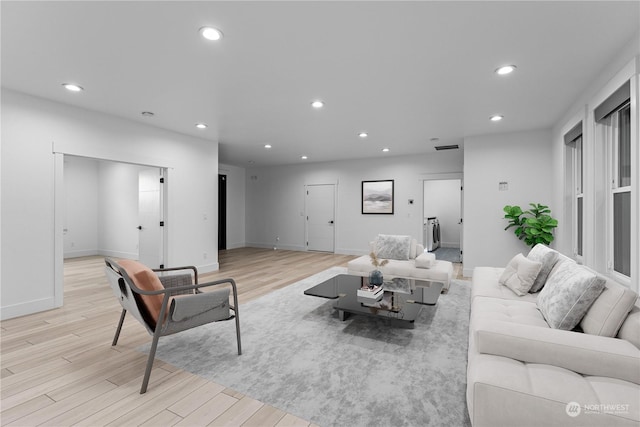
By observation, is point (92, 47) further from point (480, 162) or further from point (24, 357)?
point (480, 162)

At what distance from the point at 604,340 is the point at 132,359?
10.5ft

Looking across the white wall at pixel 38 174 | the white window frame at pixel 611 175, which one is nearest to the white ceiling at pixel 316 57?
the white wall at pixel 38 174

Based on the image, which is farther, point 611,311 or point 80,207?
point 80,207

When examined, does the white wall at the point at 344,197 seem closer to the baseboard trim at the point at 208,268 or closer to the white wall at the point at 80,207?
the baseboard trim at the point at 208,268

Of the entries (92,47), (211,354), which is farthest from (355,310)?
(92,47)

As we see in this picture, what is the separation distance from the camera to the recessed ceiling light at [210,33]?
A: 222 cm

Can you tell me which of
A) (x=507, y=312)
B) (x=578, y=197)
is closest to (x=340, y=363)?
Result: (x=507, y=312)

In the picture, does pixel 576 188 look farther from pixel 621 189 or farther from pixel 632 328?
pixel 632 328

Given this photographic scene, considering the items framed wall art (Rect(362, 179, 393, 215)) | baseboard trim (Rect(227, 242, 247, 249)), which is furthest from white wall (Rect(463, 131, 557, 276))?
baseboard trim (Rect(227, 242, 247, 249))

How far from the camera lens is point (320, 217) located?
861cm

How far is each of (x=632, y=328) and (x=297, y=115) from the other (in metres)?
3.94

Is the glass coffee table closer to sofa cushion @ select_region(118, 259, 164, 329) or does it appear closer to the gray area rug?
the gray area rug

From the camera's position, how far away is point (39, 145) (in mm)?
3586

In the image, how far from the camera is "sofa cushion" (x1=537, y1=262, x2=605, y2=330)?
1819 mm
